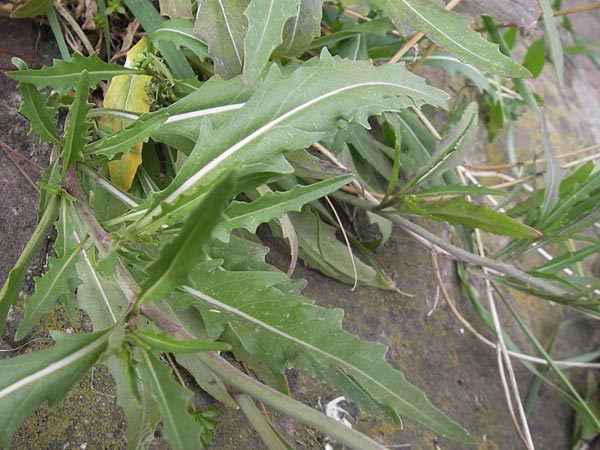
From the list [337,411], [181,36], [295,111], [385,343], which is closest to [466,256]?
[385,343]

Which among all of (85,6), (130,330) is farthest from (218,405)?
(85,6)

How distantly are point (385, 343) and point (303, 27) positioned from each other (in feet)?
1.66

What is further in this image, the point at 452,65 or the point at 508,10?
the point at 452,65

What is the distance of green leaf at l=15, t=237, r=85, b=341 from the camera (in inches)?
22.2

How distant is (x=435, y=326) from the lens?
1.06 m

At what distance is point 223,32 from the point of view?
0.76 m

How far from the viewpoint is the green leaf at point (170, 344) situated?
16.0 inches

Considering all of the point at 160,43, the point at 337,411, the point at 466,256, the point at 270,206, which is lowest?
the point at 337,411

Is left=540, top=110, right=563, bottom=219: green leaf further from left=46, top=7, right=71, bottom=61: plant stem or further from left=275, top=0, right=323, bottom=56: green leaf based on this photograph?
left=46, top=7, right=71, bottom=61: plant stem

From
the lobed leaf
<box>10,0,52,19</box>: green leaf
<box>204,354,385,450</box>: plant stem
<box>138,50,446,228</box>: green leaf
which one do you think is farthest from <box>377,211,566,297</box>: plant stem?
<box>10,0,52,19</box>: green leaf

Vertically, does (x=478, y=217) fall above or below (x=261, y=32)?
below

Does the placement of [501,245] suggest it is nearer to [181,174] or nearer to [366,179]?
[366,179]

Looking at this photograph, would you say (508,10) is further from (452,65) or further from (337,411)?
(337,411)

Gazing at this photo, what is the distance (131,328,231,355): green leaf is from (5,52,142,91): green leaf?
32 centimetres
